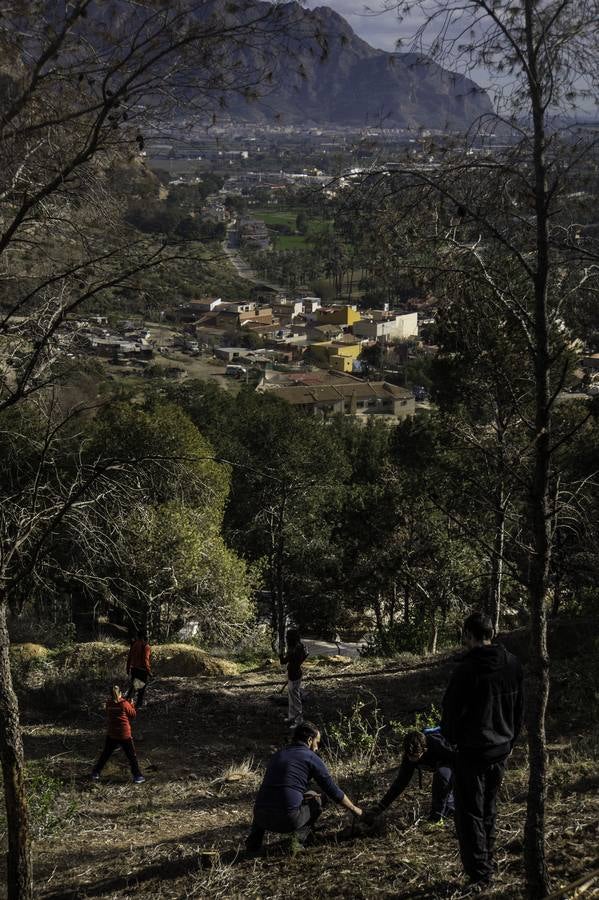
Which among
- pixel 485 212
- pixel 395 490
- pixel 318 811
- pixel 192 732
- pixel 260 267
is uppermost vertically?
pixel 260 267

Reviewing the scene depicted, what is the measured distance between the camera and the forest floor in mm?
4422

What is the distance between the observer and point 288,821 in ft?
15.3

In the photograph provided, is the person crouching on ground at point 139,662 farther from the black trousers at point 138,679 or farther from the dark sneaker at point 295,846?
the dark sneaker at point 295,846

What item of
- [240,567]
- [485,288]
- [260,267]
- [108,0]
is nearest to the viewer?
[108,0]

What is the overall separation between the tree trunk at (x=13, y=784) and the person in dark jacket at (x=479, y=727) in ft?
6.30

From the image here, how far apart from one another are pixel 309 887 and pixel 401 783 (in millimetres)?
999

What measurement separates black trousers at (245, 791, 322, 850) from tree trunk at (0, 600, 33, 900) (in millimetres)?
1233

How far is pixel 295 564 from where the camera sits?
2058 cm

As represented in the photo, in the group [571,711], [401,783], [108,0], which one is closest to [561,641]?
[571,711]

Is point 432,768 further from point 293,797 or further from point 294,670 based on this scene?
point 294,670

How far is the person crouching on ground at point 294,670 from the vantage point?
26.3 ft

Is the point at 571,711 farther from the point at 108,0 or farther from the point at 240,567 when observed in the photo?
the point at 240,567

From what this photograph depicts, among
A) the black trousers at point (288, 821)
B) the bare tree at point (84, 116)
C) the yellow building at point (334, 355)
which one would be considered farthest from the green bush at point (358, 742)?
the yellow building at point (334, 355)

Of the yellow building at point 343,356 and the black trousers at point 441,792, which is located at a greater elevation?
the yellow building at point 343,356
